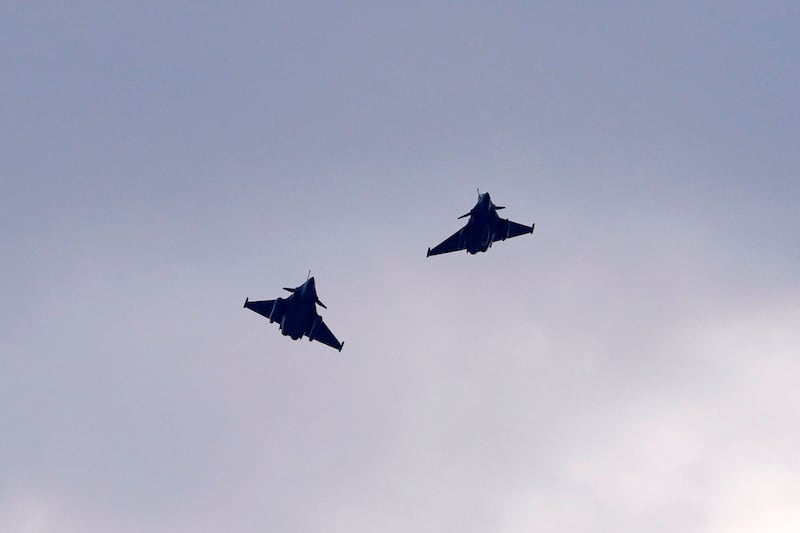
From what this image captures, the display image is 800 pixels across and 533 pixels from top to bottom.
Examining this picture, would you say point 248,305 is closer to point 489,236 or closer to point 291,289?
point 291,289

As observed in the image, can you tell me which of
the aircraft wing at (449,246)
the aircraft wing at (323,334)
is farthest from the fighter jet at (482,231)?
the aircraft wing at (323,334)

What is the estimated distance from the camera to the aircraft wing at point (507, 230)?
359ft

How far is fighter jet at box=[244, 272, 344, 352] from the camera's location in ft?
340

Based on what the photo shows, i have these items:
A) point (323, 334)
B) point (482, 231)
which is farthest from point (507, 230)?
point (323, 334)

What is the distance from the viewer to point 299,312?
105 metres

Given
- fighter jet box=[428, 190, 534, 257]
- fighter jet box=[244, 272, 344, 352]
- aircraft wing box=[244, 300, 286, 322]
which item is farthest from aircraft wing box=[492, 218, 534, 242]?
aircraft wing box=[244, 300, 286, 322]

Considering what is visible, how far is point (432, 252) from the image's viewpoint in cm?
11306

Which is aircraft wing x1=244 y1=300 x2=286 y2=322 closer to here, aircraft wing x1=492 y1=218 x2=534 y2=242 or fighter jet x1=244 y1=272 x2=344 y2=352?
fighter jet x1=244 y1=272 x2=344 y2=352

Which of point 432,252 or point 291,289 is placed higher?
point 432,252

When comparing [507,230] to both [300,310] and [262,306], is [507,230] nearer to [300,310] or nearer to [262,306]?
[300,310]

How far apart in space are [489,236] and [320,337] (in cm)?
2365

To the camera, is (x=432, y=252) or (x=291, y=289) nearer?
(x=291, y=289)

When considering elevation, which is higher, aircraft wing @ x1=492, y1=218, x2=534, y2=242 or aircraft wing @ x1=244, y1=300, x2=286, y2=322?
aircraft wing @ x1=492, y1=218, x2=534, y2=242

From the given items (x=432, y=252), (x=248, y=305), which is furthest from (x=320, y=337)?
(x=432, y=252)
